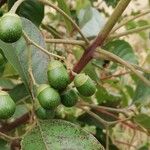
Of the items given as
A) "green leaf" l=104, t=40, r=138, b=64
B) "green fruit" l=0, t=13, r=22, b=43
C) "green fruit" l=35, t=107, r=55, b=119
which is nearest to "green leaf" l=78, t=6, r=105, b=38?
"green leaf" l=104, t=40, r=138, b=64

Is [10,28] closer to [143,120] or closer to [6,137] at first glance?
[6,137]

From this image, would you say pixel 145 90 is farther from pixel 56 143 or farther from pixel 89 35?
pixel 56 143

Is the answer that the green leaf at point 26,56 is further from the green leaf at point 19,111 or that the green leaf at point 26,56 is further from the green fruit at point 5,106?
the green leaf at point 19,111

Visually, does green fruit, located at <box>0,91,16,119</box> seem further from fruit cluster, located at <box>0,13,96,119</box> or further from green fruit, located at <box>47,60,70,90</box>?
green fruit, located at <box>47,60,70,90</box>

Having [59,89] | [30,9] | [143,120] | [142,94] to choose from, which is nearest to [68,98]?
[59,89]

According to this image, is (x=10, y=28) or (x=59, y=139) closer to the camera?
(x=10, y=28)

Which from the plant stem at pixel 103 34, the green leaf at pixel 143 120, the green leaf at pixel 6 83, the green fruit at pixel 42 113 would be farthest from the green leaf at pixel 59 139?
the green leaf at pixel 6 83

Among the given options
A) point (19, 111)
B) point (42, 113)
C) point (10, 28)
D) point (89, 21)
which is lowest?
point (19, 111)
